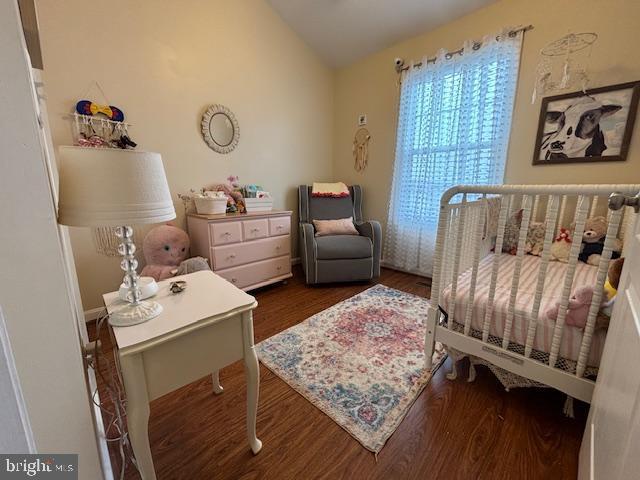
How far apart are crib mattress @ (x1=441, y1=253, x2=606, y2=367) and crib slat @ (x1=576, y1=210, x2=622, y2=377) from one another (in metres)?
0.03

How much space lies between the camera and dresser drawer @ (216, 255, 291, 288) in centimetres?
238

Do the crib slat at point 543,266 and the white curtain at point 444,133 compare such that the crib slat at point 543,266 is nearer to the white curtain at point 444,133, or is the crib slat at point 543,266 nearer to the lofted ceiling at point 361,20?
the white curtain at point 444,133

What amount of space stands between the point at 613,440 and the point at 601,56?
2522 millimetres

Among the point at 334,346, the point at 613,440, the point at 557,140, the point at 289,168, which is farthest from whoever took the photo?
the point at 289,168

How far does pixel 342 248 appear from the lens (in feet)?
8.77

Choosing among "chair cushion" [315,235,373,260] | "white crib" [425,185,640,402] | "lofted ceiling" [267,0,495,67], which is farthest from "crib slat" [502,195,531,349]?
"lofted ceiling" [267,0,495,67]

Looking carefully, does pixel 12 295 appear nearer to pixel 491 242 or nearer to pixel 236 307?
pixel 236 307

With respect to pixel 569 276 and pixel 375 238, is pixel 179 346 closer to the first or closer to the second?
pixel 569 276

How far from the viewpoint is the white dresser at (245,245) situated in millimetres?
2246

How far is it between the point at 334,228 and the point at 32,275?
2534 mm

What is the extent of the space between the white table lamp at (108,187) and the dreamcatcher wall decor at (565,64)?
95.6 inches

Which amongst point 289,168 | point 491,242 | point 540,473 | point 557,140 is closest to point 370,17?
point 289,168

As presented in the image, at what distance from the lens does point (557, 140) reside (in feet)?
6.88

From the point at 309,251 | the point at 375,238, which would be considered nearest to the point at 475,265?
the point at 375,238
